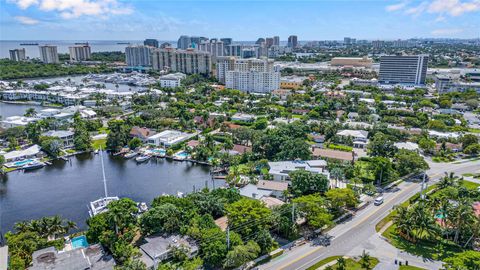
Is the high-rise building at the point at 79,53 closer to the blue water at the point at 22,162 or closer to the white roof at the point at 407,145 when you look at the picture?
the blue water at the point at 22,162

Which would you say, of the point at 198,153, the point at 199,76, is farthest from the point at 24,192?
the point at 199,76

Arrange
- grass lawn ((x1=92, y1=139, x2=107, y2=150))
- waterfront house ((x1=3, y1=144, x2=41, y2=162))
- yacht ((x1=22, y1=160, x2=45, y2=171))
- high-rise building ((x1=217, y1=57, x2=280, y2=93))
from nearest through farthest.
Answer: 1. yacht ((x1=22, y1=160, x2=45, y2=171))
2. waterfront house ((x1=3, y1=144, x2=41, y2=162))
3. grass lawn ((x1=92, y1=139, x2=107, y2=150))
4. high-rise building ((x1=217, y1=57, x2=280, y2=93))

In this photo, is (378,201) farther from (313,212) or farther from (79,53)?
(79,53)

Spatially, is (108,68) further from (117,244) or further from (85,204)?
(117,244)

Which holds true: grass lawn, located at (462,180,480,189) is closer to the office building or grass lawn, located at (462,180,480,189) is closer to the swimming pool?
the swimming pool

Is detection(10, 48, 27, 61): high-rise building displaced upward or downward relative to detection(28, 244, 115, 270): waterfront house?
upward

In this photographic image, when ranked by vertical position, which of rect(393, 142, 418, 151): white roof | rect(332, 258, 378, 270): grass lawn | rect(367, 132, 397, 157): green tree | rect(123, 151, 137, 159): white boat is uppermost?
rect(367, 132, 397, 157): green tree

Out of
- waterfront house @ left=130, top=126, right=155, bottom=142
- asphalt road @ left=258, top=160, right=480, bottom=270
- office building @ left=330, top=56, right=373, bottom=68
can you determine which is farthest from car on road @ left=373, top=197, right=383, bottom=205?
office building @ left=330, top=56, right=373, bottom=68
